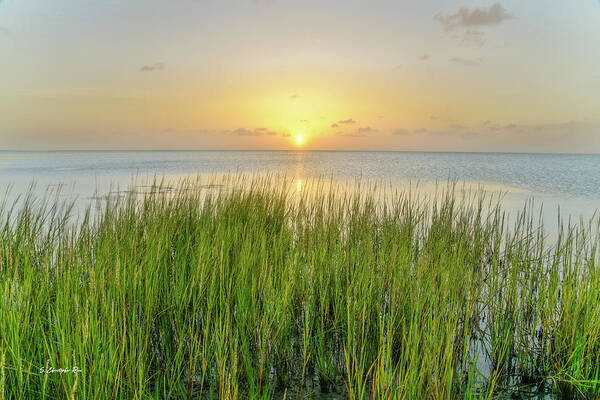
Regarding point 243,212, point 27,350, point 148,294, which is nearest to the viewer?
point 27,350

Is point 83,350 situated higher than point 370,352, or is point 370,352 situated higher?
point 83,350

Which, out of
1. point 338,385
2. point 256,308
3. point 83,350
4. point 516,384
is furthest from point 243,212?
point 516,384

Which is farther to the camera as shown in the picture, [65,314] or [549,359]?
[549,359]

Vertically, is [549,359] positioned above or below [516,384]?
above

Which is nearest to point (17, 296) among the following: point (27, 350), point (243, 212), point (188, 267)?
point (27, 350)

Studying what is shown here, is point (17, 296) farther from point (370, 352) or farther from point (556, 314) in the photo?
point (556, 314)

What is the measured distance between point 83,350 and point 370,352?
1794mm

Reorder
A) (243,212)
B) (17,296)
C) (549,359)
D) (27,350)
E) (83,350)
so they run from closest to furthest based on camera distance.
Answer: (83,350) → (27,350) → (17,296) → (549,359) → (243,212)

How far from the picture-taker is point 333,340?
2.81 metres

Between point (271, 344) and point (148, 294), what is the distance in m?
0.90

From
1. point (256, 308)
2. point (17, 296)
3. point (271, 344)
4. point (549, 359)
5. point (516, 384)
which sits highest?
point (17, 296)

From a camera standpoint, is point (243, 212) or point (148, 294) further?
point (243, 212)

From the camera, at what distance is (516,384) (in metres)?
2.68

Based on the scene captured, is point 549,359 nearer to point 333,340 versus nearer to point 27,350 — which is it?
point 333,340
